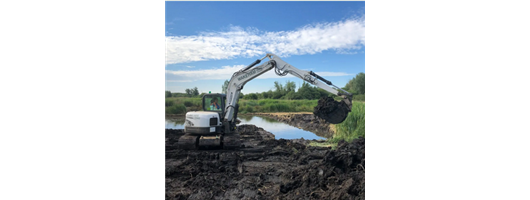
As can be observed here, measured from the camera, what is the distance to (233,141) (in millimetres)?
8695

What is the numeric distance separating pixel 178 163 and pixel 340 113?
522 cm

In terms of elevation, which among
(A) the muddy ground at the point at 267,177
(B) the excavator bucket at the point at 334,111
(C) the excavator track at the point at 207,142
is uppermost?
(B) the excavator bucket at the point at 334,111

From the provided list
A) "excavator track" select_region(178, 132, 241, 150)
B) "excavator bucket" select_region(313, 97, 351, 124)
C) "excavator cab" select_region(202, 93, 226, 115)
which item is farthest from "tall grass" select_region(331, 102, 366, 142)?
"excavator cab" select_region(202, 93, 226, 115)

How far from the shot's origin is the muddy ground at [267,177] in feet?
15.7

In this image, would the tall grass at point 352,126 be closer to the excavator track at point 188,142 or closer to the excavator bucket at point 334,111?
the excavator bucket at point 334,111

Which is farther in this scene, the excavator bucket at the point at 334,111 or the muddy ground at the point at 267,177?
the excavator bucket at the point at 334,111

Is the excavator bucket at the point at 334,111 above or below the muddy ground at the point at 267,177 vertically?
above

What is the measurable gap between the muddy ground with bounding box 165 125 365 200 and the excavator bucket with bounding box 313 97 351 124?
1.10m

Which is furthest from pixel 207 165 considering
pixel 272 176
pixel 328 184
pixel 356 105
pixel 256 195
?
pixel 356 105

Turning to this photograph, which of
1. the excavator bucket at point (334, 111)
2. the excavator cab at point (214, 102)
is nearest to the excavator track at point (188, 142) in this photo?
the excavator cab at point (214, 102)

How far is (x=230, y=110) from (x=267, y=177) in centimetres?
366

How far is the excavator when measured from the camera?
8.26 meters

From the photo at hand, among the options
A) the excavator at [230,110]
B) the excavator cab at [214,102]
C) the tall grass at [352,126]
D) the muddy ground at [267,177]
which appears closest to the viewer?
the muddy ground at [267,177]

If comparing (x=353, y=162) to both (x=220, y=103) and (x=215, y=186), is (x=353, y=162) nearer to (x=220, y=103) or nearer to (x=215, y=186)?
(x=215, y=186)
